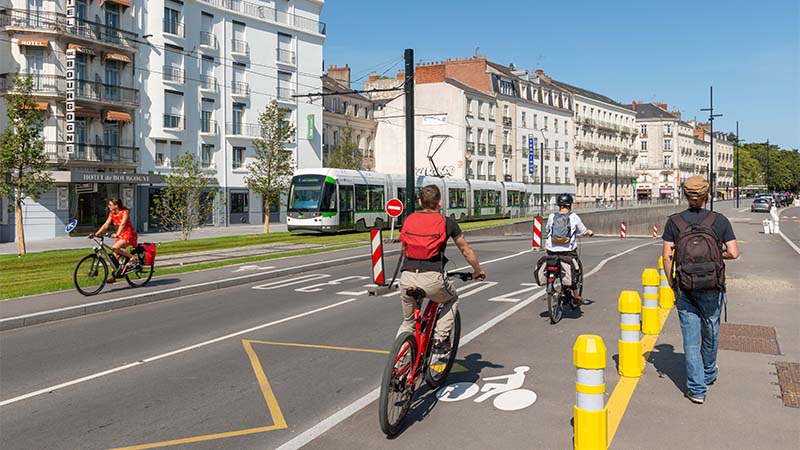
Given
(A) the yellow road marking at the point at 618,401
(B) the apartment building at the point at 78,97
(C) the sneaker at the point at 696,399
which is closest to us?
(A) the yellow road marking at the point at 618,401

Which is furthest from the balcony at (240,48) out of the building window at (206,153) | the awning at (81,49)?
the awning at (81,49)

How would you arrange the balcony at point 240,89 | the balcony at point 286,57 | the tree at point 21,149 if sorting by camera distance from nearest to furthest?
1. the tree at point 21,149
2. the balcony at point 240,89
3. the balcony at point 286,57

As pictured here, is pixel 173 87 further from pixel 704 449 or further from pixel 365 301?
Result: pixel 704 449

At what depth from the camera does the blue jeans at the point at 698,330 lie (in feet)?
18.3

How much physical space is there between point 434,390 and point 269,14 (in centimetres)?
4773

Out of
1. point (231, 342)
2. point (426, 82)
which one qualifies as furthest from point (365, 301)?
point (426, 82)

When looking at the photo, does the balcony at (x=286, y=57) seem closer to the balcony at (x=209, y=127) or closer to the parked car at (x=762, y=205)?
the balcony at (x=209, y=127)

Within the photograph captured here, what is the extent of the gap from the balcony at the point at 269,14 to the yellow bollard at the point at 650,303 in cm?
4233

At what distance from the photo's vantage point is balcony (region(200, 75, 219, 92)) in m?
44.3

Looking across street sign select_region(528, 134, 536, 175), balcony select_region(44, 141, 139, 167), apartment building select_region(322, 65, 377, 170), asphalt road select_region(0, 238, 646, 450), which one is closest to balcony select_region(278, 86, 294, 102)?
apartment building select_region(322, 65, 377, 170)

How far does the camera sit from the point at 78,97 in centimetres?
3569

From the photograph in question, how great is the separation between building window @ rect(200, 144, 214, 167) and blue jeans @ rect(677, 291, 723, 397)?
41800 millimetres

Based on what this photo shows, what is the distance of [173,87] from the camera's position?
41.9 meters

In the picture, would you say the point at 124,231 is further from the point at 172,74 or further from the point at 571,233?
the point at 172,74
